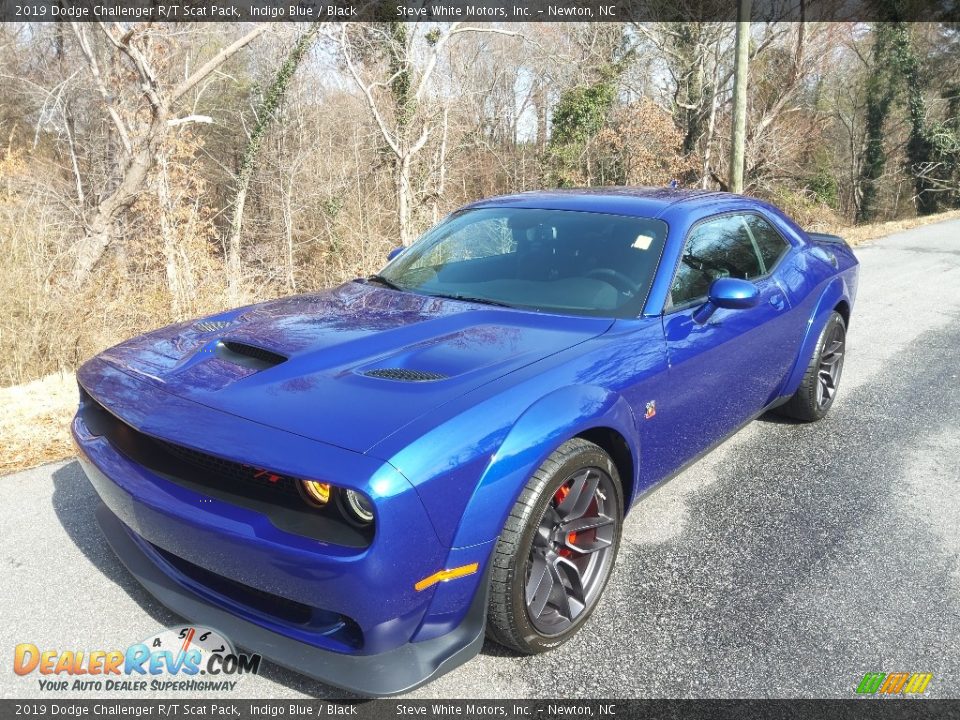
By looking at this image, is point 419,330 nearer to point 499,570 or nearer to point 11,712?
point 499,570

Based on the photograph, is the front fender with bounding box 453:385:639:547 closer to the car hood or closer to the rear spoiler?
the car hood

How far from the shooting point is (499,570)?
2262 mm

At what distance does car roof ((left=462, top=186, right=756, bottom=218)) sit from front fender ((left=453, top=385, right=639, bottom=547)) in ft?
4.36

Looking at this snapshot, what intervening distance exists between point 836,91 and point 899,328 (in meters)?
32.3

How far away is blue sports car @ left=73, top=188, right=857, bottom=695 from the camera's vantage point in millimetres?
2045

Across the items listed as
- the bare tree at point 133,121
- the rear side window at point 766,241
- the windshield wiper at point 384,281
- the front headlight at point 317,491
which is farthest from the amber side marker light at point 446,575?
the bare tree at point 133,121

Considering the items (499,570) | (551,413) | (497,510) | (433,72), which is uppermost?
(433,72)

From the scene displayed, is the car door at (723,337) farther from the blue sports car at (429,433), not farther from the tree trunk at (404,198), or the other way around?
the tree trunk at (404,198)

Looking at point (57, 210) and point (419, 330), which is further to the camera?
point (57, 210)

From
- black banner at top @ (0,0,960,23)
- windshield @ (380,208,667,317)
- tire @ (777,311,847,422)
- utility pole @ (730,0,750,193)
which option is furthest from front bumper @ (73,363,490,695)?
utility pole @ (730,0,750,193)

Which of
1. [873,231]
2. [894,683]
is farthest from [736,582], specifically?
[873,231]

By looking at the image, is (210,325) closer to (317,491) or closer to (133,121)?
(317,491)

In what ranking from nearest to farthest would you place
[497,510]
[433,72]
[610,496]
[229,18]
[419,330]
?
[497,510] → [610,496] → [419,330] → [229,18] → [433,72]

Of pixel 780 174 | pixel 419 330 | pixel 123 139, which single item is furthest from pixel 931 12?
pixel 419 330
